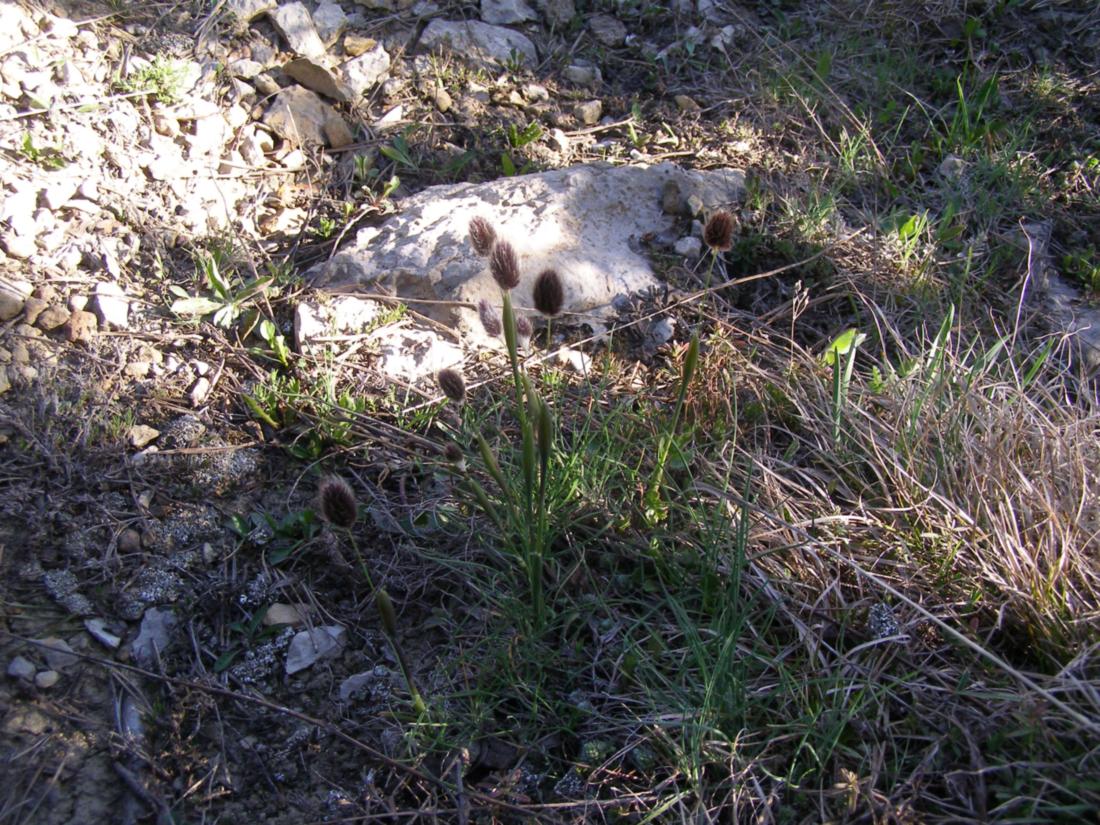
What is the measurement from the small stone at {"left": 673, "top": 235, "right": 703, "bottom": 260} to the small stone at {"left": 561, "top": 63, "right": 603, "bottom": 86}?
1042 mm

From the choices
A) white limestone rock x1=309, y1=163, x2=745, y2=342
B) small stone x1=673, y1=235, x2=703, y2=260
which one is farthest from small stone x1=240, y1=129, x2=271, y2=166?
small stone x1=673, y1=235, x2=703, y2=260

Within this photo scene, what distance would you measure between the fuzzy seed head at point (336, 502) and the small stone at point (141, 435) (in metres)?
0.85

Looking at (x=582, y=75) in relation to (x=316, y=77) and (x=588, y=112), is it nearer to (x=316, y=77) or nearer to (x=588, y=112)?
(x=588, y=112)

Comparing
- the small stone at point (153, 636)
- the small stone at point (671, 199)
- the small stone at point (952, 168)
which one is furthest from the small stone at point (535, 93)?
the small stone at point (153, 636)

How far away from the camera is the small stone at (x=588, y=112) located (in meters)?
3.35

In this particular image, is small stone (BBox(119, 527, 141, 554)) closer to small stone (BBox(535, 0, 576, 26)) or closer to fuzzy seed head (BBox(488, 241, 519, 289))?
fuzzy seed head (BBox(488, 241, 519, 289))

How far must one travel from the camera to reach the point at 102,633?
190cm

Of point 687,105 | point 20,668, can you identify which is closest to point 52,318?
point 20,668

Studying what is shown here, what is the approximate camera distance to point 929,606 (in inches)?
73.8

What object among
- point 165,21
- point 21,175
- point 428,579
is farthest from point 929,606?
point 165,21

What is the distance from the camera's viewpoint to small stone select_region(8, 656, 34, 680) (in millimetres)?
1772

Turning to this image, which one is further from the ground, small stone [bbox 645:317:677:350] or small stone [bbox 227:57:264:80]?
small stone [bbox 227:57:264:80]

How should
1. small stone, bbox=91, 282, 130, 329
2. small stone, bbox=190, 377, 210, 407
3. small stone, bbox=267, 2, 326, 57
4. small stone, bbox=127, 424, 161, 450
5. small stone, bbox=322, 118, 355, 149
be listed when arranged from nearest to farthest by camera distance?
small stone, bbox=127, 424, 161, 450 → small stone, bbox=190, 377, 210, 407 → small stone, bbox=91, 282, 130, 329 → small stone, bbox=322, 118, 355, 149 → small stone, bbox=267, 2, 326, 57

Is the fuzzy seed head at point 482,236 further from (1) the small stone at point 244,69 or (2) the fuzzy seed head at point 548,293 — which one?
(1) the small stone at point 244,69
